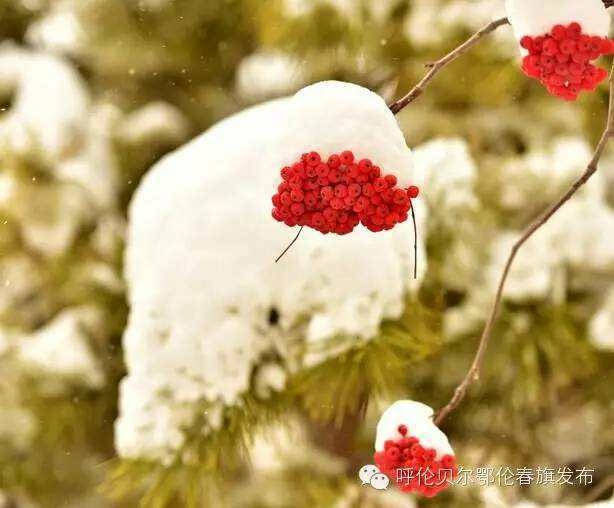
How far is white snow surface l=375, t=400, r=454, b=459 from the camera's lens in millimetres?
480

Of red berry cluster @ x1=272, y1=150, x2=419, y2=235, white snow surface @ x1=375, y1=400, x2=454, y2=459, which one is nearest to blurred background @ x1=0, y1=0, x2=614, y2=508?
white snow surface @ x1=375, y1=400, x2=454, y2=459

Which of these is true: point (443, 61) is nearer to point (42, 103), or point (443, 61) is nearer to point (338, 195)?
point (338, 195)

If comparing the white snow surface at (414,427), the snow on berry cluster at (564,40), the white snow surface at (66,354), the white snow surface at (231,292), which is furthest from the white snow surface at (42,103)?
the snow on berry cluster at (564,40)

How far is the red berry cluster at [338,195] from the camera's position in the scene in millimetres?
362

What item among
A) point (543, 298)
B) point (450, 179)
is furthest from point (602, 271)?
point (450, 179)

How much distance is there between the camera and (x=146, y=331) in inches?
34.8

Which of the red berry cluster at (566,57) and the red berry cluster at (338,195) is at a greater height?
the red berry cluster at (566,57)

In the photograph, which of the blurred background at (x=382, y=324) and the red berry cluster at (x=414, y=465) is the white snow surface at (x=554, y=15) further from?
the blurred background at (x=382, y=324)

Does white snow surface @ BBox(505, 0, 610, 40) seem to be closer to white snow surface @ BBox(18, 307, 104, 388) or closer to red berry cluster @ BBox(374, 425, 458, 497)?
red berry cluster @ BBox(374, 425, 458, 497)

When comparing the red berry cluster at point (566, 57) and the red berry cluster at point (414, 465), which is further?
the red berry cluster at point (414, 465)

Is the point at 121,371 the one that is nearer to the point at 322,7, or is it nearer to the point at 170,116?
the point at 170,116

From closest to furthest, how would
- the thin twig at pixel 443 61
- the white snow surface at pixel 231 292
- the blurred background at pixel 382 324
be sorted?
the thin twig at pixel 443 61
the white snow surface at pixel 231 292
the blurred background at pixel 382 324

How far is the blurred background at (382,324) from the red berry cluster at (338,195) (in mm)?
563

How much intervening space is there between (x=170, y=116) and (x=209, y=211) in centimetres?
57
